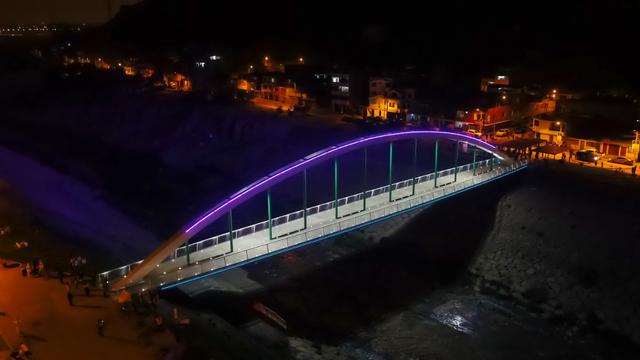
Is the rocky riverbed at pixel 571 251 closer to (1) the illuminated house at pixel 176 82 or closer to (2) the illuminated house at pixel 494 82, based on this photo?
(2) the illuminated house at pixel 494 82

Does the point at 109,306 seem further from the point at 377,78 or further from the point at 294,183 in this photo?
the point at 377,78

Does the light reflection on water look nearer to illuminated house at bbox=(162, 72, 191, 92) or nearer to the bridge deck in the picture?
the bridge deck

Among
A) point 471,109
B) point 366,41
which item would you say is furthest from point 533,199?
point 366,41

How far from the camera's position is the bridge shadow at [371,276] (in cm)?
2130

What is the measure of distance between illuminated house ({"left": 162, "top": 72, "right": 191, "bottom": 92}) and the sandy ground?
2213 inches

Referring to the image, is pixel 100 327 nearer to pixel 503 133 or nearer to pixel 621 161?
pixel 621 161

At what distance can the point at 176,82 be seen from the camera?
72125 millimetres

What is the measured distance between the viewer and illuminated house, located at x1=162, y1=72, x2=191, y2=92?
7061cm

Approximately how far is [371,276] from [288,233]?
7.37m

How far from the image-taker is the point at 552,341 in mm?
19922

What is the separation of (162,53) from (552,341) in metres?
84.8

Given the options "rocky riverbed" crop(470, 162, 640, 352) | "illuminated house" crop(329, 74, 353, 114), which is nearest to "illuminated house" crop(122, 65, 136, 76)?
"illuminated house" crop(329, 74, 353, 114)

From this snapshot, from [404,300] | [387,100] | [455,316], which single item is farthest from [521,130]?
[455,316]

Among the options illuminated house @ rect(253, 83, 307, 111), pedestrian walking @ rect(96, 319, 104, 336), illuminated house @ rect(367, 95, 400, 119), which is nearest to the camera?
pedestrian walking @ rect(96, 319, 104, 336)
